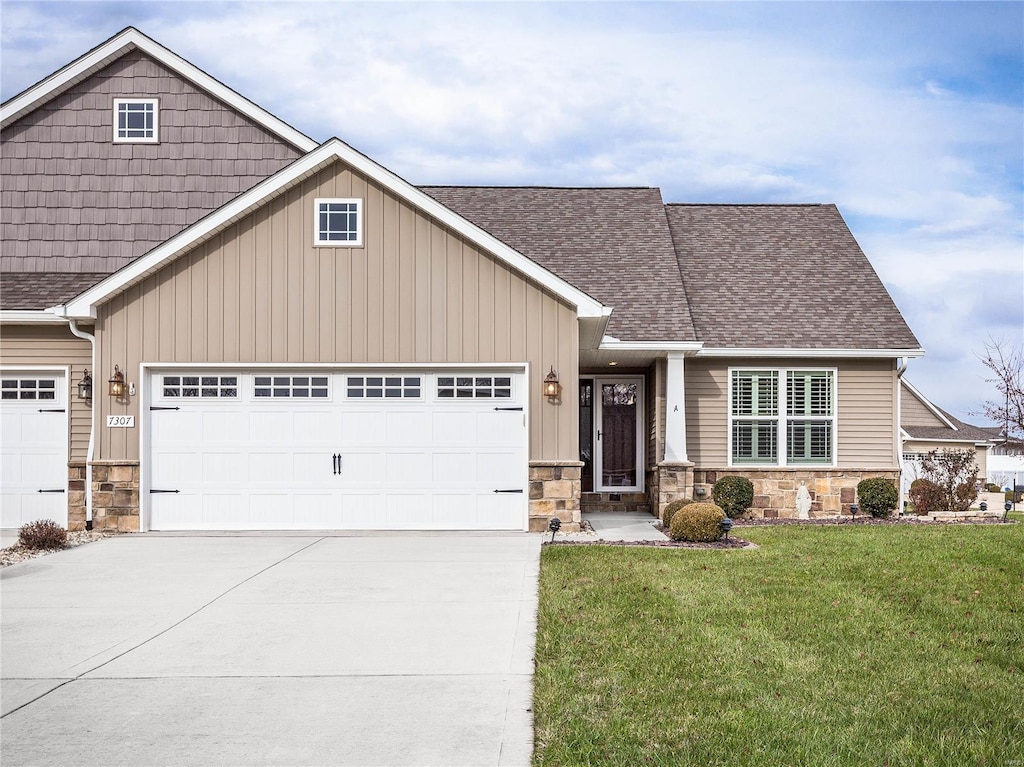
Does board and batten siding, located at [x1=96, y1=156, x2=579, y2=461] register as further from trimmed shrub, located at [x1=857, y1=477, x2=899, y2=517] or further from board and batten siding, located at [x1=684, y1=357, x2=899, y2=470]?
trimmed shrub, located at [x1=857, y1=477, x2=899, y2=517]

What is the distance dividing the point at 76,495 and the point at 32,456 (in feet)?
3.25

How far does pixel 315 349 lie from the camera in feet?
43.1

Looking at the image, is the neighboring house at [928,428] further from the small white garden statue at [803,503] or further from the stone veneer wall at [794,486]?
the small white garden statue at [803,503]

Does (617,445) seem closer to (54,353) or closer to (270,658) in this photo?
(54,353)

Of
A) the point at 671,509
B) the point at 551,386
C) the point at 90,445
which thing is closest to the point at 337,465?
the point at 551,386

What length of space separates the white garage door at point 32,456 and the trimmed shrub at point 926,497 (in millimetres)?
13934

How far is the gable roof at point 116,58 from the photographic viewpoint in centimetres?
1577

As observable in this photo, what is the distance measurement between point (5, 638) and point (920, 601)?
7.46m

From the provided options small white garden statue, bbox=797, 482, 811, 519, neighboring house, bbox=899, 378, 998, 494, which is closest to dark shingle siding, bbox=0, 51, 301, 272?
small white garden statue, bbox=797, 482, 811, 519

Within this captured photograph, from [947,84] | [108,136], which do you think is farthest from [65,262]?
[947,84]

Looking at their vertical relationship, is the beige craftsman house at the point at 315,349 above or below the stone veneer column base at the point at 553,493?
above

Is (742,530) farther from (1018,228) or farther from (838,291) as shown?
(1018,228)

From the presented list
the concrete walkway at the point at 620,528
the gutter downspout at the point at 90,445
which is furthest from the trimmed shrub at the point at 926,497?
the gutter downspout at the point at 90,445

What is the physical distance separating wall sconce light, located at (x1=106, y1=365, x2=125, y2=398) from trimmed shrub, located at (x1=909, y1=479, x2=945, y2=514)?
13.1 meters
